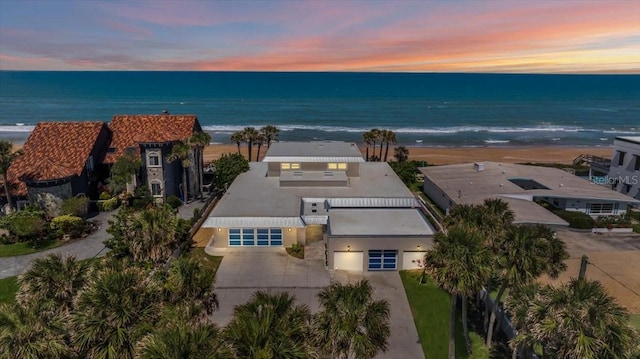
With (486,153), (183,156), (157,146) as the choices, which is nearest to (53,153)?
(157,146)

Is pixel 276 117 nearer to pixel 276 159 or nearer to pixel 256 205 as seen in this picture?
pixel 276 159

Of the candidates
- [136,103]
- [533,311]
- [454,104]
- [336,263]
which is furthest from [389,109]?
[533,311]

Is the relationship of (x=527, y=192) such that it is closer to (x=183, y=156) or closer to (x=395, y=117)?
(x=183, y=156)

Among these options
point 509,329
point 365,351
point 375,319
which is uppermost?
point 375,319

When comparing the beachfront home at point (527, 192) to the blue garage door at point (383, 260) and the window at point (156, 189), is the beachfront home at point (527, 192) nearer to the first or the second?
the blue garage door at point (383, 260)

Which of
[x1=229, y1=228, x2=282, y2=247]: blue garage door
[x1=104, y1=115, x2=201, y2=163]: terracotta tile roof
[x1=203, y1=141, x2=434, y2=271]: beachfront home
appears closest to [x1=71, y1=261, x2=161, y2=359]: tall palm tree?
[x1=203, y1=141, x2=434, y2=271]: beachfront home

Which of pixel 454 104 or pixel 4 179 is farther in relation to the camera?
pixel 454 104

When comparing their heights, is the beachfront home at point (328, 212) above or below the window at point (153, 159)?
below

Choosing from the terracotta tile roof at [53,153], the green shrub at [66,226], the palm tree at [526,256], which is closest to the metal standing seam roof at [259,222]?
the green shrub at [66,226]

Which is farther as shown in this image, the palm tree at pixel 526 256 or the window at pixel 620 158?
the window at pixel 620 158
